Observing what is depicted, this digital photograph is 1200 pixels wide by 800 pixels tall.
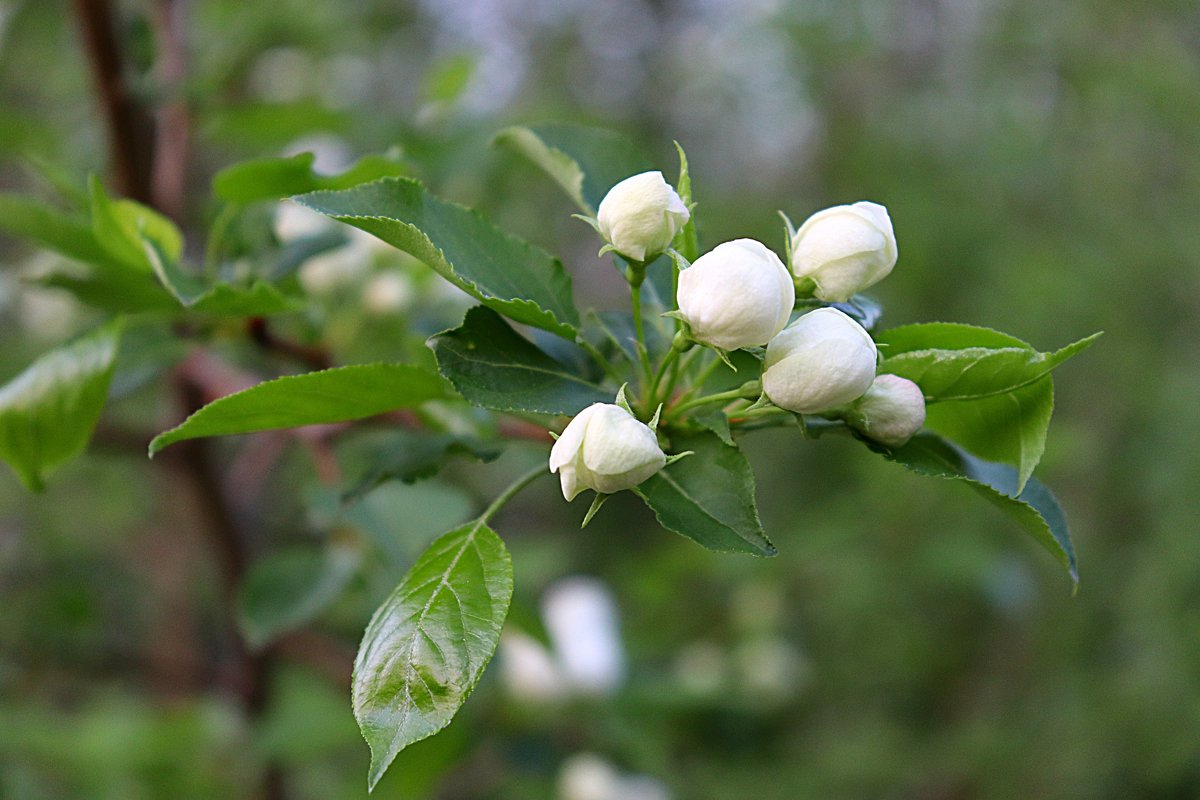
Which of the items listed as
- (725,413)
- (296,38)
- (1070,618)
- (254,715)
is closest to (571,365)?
(725,413)

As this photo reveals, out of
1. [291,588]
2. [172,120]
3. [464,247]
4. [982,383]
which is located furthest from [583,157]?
[172,120]

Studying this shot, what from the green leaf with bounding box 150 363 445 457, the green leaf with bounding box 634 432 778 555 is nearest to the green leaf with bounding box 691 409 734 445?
the green leaf with bounding box 634 432 778 555

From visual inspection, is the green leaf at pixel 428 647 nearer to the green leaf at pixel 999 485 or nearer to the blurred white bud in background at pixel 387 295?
the green leaf at pixel 999 485

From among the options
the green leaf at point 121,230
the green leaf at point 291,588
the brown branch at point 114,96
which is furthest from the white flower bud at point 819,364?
the brown branch at point 114,96

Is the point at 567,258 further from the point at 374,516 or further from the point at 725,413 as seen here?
the point at 725,413

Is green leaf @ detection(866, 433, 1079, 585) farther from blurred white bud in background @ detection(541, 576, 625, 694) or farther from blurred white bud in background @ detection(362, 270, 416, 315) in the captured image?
blurred white bud in background @ detection(541, 576, 625, 694)

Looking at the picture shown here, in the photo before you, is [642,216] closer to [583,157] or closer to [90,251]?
[583,157]

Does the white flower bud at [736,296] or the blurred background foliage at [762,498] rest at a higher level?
the white flower bud at [736,296]
